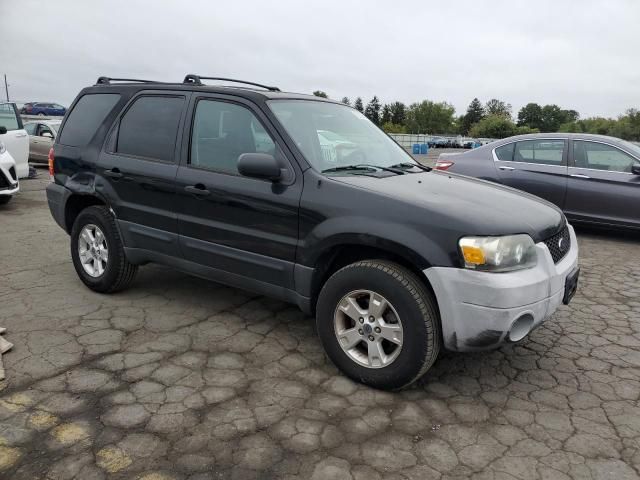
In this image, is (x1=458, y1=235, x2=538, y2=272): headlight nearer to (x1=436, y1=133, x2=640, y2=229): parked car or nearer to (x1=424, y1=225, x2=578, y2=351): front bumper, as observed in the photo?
(x1=424, y1=225, x2=578, y2=351): front bumper

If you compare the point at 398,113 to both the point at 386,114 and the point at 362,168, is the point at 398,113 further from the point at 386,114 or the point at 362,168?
the point at 362,168

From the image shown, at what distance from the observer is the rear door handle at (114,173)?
4.25 metres

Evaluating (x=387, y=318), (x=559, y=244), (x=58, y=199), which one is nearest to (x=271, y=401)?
(x=387, y=318)

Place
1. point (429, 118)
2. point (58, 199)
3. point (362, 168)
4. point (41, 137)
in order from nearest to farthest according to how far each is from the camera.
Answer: point (362, 168) → point (58, 199) → point (41, 137) → point (429, 118)

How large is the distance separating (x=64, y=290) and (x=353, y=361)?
9.61 feet

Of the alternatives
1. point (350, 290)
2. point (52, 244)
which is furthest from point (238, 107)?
point (52, 244)

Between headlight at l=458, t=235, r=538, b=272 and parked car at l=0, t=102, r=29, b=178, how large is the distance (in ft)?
31.9

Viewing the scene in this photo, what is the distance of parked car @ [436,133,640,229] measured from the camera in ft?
23.2

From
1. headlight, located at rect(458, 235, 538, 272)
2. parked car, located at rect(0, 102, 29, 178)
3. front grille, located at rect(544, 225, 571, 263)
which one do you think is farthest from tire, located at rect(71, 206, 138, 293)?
parked car, located at rect(0, 102, 29, 178)

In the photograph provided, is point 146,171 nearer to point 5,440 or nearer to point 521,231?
point 5,440

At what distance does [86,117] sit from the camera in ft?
15.4

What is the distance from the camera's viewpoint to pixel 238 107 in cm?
377

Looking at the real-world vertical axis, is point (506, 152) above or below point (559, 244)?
above

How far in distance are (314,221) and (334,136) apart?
875 mm
